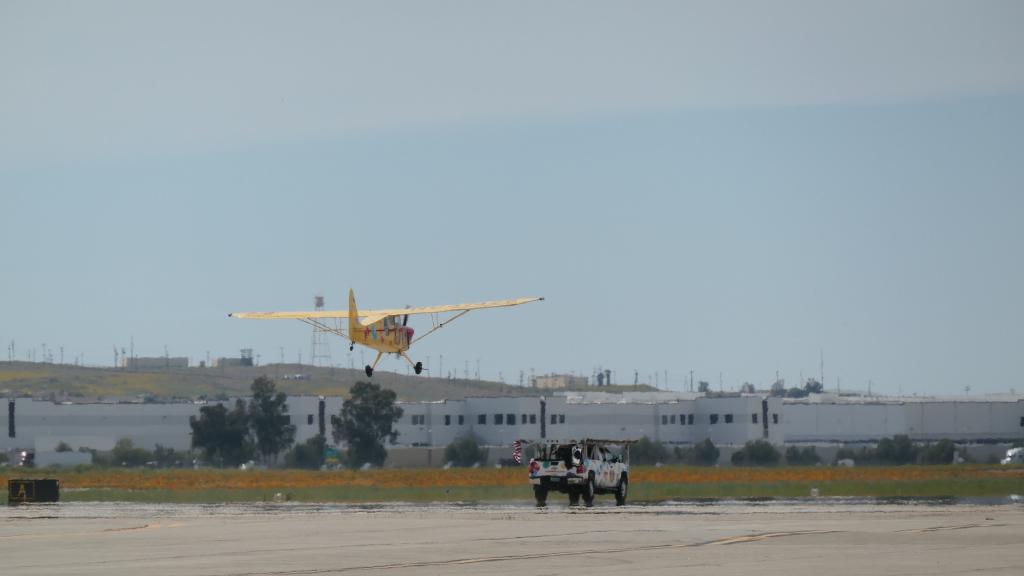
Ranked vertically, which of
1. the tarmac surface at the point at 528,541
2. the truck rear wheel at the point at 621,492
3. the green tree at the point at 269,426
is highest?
the green tree at the point at 269,426

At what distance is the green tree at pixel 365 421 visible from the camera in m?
166

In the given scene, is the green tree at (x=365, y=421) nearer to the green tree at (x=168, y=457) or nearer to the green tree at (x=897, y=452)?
the green tree at (x=168, y=457)

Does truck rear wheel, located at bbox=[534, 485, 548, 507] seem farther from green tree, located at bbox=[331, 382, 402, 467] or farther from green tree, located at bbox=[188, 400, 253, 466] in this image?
green tree, located at bbox=[188, 400, 253, 466]

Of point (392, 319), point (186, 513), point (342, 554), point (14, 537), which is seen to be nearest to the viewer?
point (342, 554)

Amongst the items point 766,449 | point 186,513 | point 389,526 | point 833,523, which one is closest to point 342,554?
point 389,526

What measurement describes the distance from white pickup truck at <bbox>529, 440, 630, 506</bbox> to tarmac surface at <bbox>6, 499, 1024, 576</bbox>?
8.98 ft

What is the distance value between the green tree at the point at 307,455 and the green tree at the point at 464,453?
1354 centimetres

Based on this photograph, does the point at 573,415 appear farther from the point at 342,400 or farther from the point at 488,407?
the point at 342,400

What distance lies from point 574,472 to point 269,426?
116683 mm

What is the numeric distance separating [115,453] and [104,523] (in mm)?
118423

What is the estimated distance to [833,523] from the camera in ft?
138

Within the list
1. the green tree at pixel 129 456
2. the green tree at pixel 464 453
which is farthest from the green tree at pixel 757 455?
the green tree at pixel 129 456

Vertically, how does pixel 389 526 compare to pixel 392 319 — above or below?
below

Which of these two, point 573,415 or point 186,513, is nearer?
point 186,513
